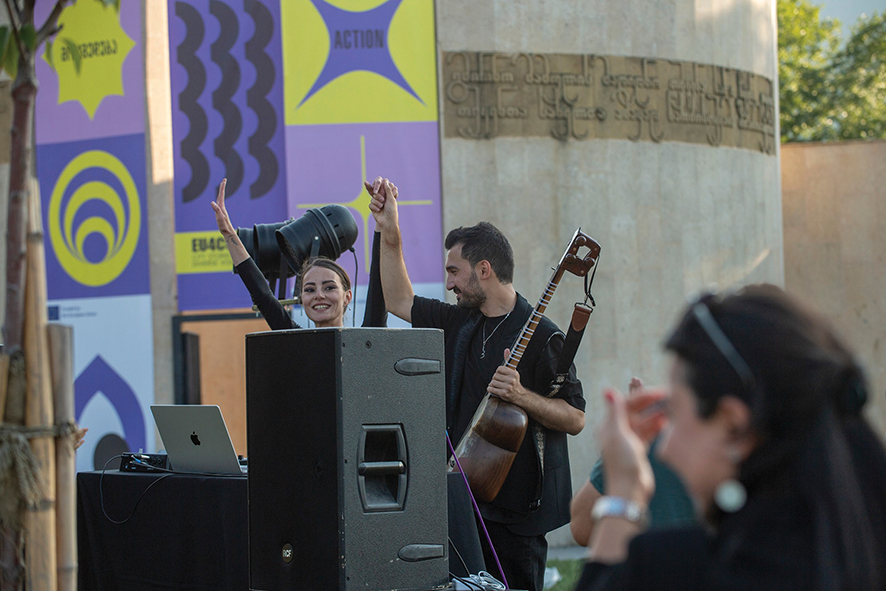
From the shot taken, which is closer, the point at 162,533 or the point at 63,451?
the point at 63,451

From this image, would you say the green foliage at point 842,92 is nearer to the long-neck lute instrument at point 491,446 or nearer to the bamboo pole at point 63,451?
the long-neck lute instrument at point 491,446

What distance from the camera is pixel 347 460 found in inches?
101

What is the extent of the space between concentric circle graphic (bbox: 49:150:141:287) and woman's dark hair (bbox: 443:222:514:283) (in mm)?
5248

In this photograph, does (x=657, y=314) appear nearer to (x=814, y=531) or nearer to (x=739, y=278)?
(x=739, y=278)

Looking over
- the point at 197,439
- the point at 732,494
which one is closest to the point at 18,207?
the point at 732,494

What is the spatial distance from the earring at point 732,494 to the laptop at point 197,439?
2.33 meters

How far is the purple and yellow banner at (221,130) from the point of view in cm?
812

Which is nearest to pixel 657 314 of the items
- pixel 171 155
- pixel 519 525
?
pixel 171 155

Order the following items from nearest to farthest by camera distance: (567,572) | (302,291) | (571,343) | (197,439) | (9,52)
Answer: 1. (9,52)
2. (197,439)
3. (571,343)
4. (302,291)
5. (567,572)

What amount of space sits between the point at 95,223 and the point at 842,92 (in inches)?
670

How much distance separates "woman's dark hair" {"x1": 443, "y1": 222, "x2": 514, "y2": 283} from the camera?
3824 millimetres

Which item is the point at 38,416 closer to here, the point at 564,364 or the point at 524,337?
the point at 524,337

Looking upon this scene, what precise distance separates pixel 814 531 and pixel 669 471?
800 millimetres

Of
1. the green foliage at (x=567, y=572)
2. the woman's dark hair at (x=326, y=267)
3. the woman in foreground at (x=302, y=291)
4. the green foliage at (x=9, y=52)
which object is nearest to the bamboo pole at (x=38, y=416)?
the green foliage at (x=9, y=52)
